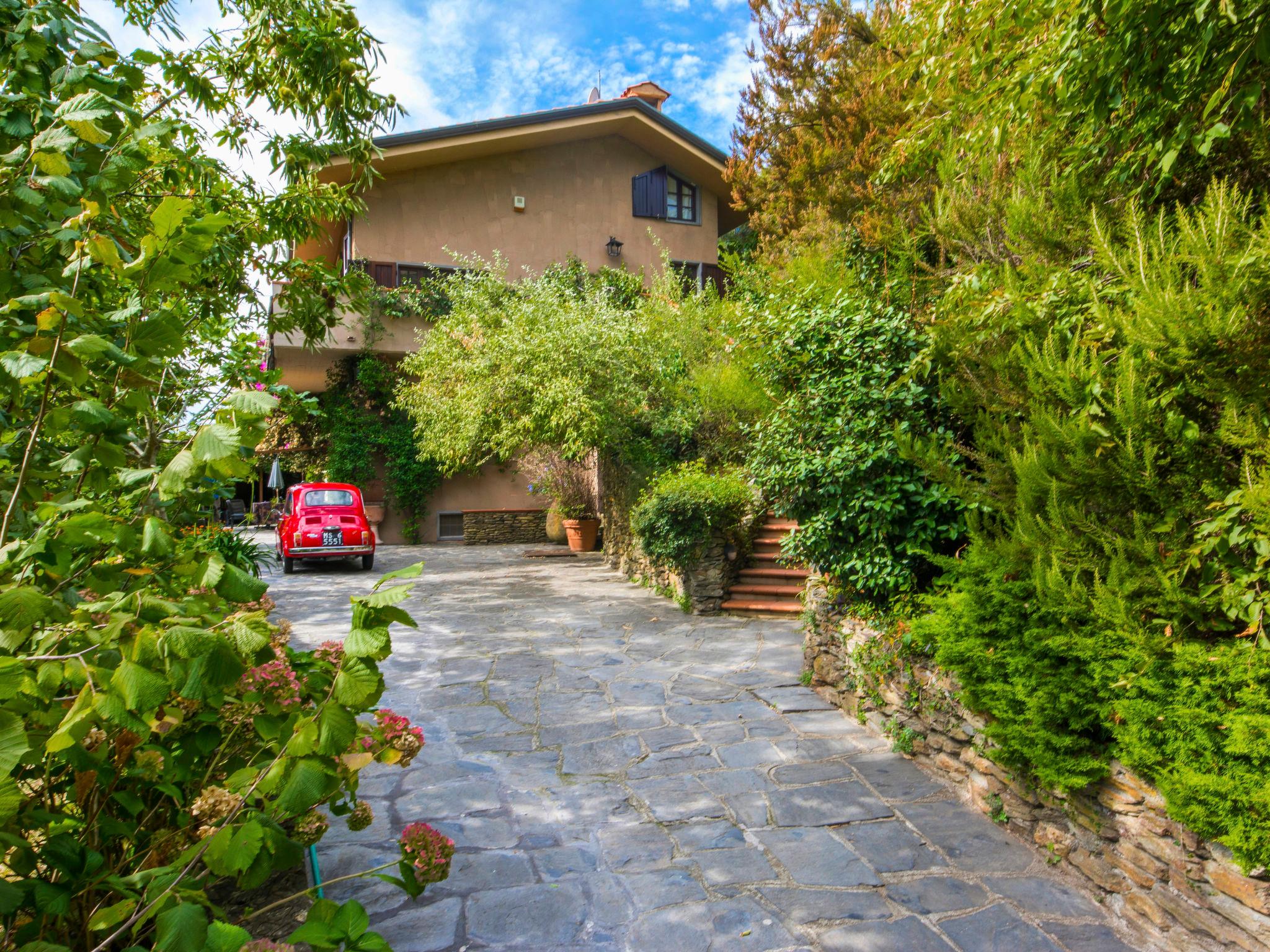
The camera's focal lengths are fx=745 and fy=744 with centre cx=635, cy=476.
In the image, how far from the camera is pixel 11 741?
110cm

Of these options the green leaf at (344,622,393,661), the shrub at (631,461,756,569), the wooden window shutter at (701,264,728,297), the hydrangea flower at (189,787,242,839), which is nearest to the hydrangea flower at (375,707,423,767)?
the hydrangea flower at (189,787,242,839)

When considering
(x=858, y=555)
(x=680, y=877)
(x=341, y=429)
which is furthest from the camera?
(x=341, y=429)

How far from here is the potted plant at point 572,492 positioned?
651 inches

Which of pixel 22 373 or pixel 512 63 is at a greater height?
pixel 512 63

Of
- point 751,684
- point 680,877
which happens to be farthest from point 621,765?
point 751,684

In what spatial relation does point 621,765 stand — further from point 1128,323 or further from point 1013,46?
point 1013,46

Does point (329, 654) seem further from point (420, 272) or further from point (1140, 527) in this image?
point (420, 272)

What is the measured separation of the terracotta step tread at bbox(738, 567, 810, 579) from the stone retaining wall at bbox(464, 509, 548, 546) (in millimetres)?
9461

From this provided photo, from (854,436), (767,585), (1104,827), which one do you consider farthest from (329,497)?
(1104,827)

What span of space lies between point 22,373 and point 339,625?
7.69m

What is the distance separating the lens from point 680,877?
3.41 metres

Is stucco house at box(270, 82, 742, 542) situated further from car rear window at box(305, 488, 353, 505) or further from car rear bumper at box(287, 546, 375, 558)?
car rear bumper at box(287, 546, 375, 558)

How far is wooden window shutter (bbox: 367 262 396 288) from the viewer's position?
16.5 m

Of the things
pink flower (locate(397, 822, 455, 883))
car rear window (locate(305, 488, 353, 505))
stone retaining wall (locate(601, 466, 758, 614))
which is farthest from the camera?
car rear window (locate(305, 488, 353, 505))
